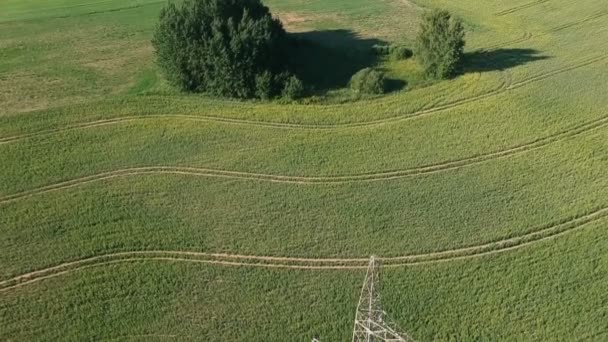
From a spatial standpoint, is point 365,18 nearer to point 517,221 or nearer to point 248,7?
point 248,7

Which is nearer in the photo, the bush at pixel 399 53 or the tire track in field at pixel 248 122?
the tire track in field at pixel 248 122

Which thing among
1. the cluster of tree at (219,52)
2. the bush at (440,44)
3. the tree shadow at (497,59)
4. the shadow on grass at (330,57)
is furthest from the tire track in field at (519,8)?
the cluster of tree at (219,52)

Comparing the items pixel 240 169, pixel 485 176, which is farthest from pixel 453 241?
pixel 240 169

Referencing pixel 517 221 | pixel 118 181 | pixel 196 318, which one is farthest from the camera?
pixel 118 181

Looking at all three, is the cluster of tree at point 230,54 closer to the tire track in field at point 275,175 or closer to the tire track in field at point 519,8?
the tire track in field at point 275,175

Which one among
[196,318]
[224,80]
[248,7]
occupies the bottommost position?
[196,318]

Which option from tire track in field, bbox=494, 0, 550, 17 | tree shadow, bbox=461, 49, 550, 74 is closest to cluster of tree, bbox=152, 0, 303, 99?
tree shadow, bbox=461, 49, 550, 74

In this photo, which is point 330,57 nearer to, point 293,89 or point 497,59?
point 293,89
